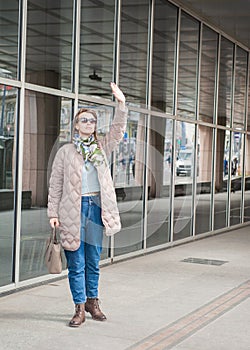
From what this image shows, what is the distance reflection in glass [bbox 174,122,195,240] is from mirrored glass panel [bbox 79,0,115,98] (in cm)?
235

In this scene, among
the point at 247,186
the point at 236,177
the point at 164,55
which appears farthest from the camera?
the point at 247,186

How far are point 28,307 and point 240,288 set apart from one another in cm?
236

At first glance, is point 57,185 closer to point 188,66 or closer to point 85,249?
point 85,249

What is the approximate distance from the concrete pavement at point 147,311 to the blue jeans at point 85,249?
12.4 inches

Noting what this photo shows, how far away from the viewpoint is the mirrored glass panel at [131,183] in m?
9.12

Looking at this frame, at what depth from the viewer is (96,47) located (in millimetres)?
8609

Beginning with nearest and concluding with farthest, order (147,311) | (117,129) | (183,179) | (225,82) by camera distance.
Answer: (117,129) < (147,311) < (183,179) < (225,82)

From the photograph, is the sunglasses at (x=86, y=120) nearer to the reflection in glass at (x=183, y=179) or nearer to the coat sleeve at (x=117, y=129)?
the coat sleeve at (x=117, y=129)

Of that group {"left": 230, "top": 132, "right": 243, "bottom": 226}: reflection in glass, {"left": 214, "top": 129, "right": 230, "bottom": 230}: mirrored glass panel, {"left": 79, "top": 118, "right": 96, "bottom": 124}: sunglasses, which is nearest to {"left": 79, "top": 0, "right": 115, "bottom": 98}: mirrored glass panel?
{"left": 79, "top": 118, "right": 96, "bottom": 124}: sunglasses

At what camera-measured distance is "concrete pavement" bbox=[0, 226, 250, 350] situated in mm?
4922

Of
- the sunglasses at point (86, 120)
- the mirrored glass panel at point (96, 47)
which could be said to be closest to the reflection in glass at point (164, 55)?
the mirrored glass panel at point (96, 47)

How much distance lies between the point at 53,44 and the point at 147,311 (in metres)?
4.69

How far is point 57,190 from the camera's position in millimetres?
5309

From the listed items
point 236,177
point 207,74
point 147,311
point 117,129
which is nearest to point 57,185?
point 117,129
